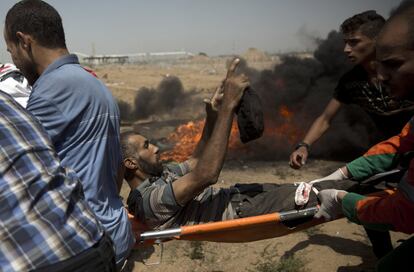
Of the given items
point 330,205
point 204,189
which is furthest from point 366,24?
point 204,189

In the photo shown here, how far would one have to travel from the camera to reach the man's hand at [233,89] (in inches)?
109

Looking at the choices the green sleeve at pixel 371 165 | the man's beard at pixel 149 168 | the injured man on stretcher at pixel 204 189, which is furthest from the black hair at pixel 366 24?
the man's beard at pixel 149 168

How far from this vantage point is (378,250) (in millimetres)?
3961

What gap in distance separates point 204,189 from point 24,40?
1577 mm

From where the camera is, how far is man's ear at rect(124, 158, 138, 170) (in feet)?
11.7

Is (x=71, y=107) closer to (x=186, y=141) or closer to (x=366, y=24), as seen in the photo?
(x=366, y=24)

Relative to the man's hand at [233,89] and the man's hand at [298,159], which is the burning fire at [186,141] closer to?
the man's hand at [298,159]

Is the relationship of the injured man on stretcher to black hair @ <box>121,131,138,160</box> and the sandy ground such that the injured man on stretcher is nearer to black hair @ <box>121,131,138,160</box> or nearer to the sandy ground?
black hair @ <box>121,131,138,160</box>

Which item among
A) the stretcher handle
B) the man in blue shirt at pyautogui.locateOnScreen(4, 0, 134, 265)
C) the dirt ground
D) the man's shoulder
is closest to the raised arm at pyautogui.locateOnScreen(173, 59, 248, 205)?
the man in blue shirt at pyautogui.locateOnScreen(4, 0, 134, 265)

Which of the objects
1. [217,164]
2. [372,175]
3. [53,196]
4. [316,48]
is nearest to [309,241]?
[372,175]

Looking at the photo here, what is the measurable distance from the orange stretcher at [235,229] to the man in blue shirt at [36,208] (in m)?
1.28

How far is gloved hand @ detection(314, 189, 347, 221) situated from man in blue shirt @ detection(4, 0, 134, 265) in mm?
1505

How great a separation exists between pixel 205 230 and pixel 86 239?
1445 millimetres

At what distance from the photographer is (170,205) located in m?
2.87
